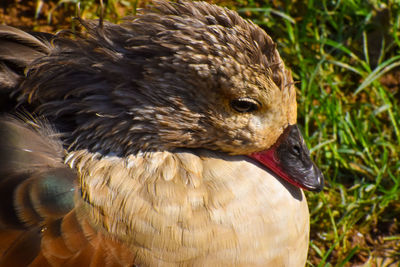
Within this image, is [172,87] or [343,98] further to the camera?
[343,98]

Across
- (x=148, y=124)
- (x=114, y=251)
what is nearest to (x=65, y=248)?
(x=114, y=251)

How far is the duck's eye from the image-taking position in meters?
1.97

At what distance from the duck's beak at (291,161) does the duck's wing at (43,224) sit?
0.65 meters

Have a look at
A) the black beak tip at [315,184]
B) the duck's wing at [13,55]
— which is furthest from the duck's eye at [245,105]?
the duck's wing at [13,55]

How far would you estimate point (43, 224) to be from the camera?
192cm

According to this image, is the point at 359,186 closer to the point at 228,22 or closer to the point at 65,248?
the point at 228,22

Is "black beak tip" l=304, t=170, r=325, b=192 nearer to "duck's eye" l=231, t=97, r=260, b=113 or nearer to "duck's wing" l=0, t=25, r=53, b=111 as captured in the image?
"duck's eye" l=231, t=97, r=260, b=113

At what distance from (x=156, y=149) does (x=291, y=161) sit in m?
0.50

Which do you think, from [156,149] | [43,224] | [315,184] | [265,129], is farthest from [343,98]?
[43,224]

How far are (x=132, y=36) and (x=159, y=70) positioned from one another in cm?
17

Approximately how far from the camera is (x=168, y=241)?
75.8 inches

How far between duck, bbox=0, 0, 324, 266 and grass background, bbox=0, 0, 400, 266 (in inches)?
29.6

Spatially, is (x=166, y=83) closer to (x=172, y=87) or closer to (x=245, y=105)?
(x=172, y=87)

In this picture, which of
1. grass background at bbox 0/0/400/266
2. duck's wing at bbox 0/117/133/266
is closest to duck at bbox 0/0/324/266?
duck's wing at bbox 0/117/133/266
